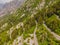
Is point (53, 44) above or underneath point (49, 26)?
underneath

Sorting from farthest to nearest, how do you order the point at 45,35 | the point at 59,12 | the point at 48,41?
the point at 59,12, the point at 45,35, the point at 48,41

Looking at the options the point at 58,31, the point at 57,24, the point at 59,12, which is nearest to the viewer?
the point at 58,31

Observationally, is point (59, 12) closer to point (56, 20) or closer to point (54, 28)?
point (56, 20)

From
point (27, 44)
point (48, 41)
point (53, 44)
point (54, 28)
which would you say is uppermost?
point (54, 28)

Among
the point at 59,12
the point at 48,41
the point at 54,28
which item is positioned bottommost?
the point at 48,41

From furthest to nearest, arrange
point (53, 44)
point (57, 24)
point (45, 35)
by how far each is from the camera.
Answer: point (57, 24) → point (45, 35) → point (53, 44)

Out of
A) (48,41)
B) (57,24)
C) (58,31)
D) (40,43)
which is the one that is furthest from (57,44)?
(57,24)

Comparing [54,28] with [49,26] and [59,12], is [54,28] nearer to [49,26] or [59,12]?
[49,26]

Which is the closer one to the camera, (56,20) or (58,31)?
(58,31)

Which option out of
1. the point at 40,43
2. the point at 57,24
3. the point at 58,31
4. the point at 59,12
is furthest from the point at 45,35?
the point at 59,12
